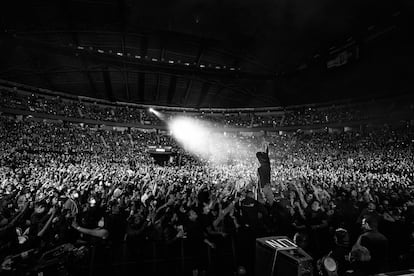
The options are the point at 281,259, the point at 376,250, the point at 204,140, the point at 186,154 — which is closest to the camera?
the point at 281,259

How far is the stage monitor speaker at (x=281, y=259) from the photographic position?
1485mm

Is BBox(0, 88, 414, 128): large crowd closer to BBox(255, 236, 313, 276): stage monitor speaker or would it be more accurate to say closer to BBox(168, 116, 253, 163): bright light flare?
BBox(168, 116, 253, 163): bright light flare

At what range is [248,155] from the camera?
38375 millimetres

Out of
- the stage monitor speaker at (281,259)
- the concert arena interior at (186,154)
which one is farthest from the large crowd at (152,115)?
the stage monitor speaker at (281,259)

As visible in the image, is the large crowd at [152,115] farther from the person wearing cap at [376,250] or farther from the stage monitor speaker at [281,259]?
the stage monitor speaker at [281,259]

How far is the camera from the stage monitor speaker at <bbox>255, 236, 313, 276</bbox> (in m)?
1.49

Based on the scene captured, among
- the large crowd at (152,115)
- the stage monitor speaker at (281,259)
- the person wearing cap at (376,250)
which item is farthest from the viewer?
the large crowd at (152,115)

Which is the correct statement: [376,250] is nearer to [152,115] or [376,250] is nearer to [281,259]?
[281,259]

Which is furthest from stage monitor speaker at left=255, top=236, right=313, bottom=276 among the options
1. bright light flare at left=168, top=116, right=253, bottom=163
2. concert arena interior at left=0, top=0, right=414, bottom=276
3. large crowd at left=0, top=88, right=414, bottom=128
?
large crowd at left=0, top=88, right=414, bottom=128

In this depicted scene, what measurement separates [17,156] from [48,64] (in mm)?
11096

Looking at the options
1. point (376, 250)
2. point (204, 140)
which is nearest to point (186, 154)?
point (204, 140)

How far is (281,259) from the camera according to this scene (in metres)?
1.64

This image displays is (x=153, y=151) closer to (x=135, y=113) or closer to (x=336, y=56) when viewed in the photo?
(x=135, y=113)

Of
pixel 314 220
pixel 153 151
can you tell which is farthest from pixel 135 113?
pixel 314 220
